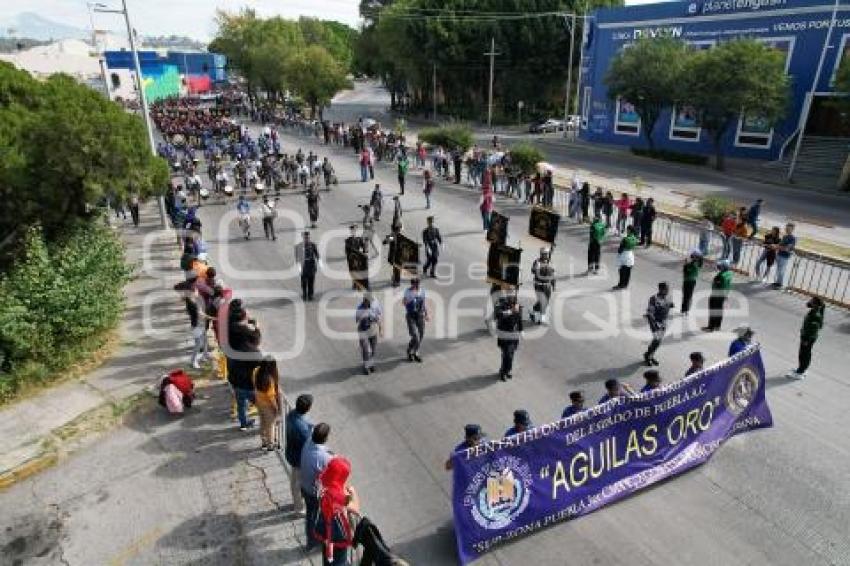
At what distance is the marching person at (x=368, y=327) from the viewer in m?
10.6

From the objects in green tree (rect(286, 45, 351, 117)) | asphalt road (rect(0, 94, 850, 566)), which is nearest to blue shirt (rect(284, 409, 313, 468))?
asphalt road (rect(0, 94, 850, 566))

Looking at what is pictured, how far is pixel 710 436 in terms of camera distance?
834cm

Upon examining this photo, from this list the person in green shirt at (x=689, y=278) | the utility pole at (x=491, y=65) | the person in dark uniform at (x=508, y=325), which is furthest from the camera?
the utility pole at (x=491, y=65)

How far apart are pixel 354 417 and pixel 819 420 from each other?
740 centimetres

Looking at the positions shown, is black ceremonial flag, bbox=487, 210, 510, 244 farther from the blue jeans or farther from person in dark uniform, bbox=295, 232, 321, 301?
the blue jeans

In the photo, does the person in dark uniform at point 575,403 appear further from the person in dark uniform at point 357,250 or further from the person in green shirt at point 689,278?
the person in green shirt at point 689,278

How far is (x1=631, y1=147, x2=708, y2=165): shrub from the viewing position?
1471 inches

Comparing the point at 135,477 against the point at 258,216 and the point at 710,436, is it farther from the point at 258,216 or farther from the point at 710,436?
the point at 258,216

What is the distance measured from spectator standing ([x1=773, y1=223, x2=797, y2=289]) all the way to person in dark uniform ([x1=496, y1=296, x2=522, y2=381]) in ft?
28.2

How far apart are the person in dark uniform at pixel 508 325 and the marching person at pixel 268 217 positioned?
11.6 metres

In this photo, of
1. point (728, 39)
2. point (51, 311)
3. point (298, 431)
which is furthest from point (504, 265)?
point (728, 39)

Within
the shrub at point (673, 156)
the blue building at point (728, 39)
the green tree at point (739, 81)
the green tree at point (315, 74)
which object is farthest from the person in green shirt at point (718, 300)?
the green tree at point (315, 74)

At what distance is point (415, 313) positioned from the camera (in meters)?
11.2

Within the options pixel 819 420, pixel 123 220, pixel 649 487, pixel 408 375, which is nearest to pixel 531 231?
pixel 408 375
